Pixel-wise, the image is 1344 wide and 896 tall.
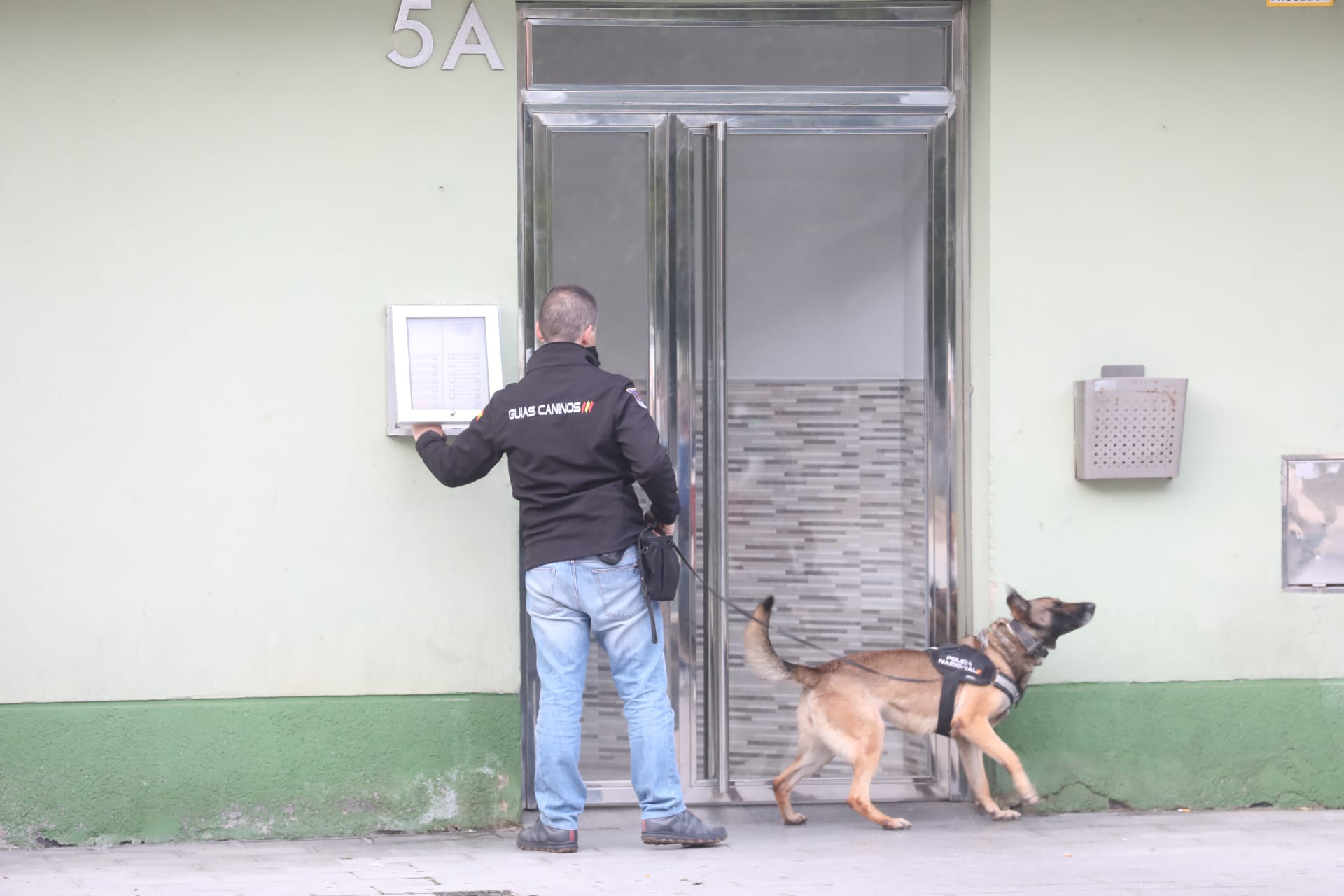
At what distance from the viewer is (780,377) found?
5691 mm

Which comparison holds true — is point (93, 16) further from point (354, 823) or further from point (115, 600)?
point (354, 823)

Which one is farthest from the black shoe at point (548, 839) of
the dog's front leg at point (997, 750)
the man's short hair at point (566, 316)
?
the man's short hair at point (566, 316)

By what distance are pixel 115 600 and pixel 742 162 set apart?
119 inches

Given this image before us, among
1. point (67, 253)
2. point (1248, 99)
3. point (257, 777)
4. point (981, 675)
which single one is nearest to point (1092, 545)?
point (981, 675)

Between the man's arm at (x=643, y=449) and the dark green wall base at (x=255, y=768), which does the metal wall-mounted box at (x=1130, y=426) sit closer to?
the man's arm at (x=643, y=449)

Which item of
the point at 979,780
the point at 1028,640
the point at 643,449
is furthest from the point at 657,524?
the point at 979,780

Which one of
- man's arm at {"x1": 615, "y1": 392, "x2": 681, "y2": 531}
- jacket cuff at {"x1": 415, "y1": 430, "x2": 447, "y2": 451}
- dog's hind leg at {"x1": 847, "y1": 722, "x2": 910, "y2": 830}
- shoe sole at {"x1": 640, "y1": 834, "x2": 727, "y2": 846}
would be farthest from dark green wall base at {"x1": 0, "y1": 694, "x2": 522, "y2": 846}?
dog's hind leg at {"x1": 847, "y1": 722, "x2": 910, "y2": 830}

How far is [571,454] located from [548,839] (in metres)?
1.41

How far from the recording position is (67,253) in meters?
5.15

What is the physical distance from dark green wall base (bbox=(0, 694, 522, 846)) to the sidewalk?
10 centimetres

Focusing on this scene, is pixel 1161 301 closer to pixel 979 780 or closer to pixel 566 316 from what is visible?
pixel 979 780

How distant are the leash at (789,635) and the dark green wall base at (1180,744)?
23.9 inches

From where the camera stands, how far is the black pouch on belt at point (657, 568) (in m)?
4.73

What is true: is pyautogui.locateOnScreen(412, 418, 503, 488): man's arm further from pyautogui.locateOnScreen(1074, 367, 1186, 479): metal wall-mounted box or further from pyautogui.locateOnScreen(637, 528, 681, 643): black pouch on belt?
pyautogui.locateOnScreen(1074, 367, 1186, 479): metal wall-mounted box
